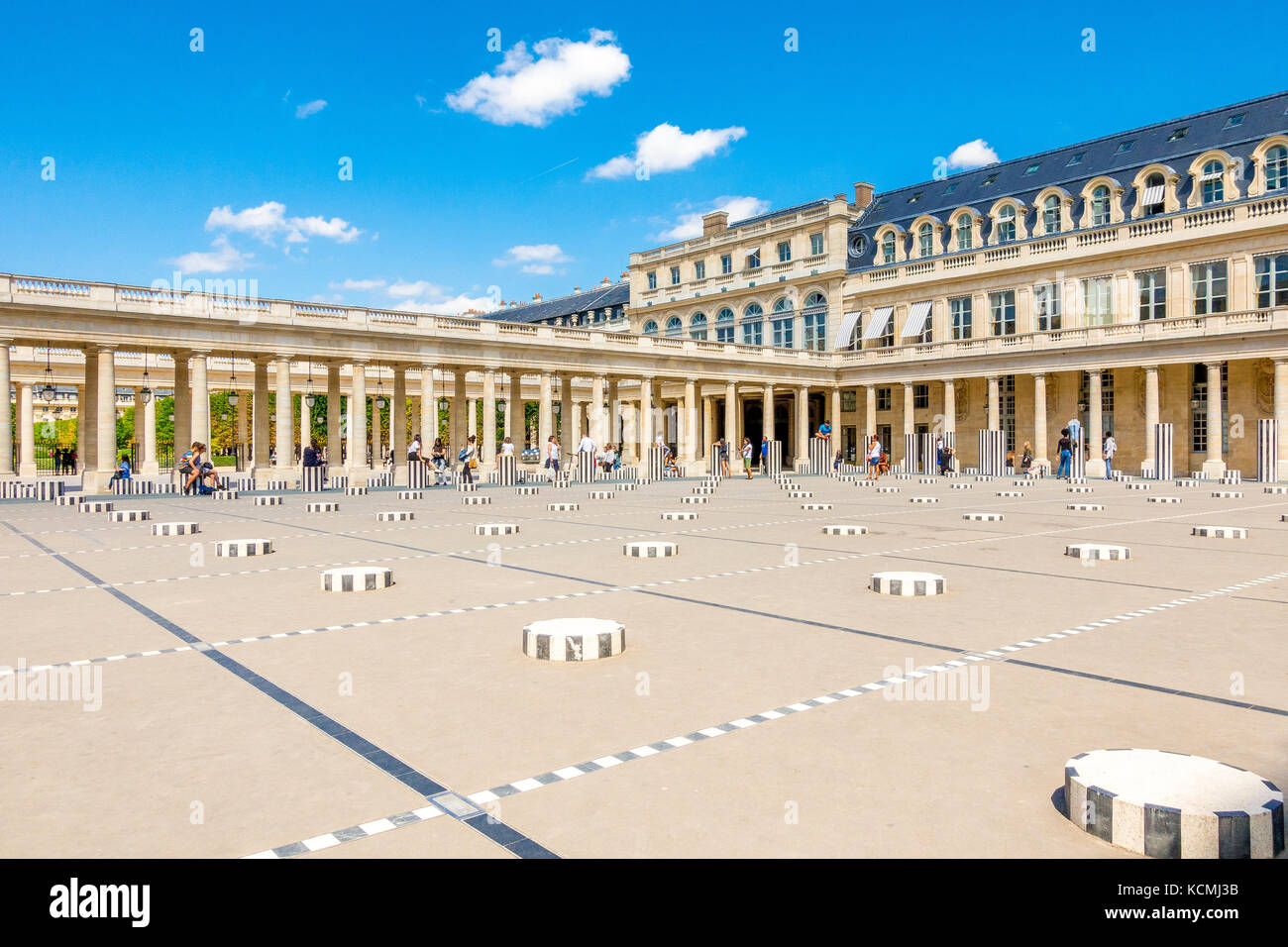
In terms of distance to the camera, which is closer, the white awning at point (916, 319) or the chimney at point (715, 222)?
the white awning at point (916, 319)

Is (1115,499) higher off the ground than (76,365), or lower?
lower

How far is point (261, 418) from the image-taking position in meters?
43.4

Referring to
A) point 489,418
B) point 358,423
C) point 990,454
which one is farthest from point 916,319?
point 358,423

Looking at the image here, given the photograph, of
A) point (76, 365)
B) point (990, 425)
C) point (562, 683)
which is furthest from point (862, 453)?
point (562, 683)

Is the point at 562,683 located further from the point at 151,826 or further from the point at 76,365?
the point at 76,365

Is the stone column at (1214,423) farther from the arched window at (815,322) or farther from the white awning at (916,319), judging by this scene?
the arched window at (815,322)

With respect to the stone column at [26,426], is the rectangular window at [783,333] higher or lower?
higher

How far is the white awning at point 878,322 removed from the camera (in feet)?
197

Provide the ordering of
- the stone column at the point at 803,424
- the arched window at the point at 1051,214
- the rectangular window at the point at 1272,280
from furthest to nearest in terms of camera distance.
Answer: the stone column at the point at 803,424, the arched window at the point at 1051,214, the rectangular window at the point at 1272,280

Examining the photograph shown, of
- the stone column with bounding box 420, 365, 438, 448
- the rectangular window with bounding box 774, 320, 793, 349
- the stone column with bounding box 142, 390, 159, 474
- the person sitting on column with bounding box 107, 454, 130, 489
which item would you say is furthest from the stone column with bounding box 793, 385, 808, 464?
the person sitting on column with bounding box 107, 454, 130, 489

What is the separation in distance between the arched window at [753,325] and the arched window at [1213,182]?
2911cm

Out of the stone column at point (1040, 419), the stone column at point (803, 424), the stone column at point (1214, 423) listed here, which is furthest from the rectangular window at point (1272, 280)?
the stone column at point (803, 424)
